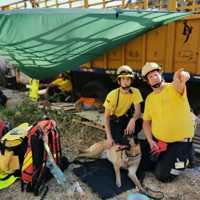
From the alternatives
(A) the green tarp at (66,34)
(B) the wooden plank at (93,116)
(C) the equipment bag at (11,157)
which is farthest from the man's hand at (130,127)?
(A) the green tarp at (66,34)

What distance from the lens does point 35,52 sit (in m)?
5.56

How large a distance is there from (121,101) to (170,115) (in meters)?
0.70

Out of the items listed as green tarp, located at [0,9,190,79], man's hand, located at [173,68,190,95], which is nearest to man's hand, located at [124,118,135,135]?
man's hand, located at [173,68,190,95]

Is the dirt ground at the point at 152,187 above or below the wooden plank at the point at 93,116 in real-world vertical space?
below

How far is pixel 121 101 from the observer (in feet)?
12.3

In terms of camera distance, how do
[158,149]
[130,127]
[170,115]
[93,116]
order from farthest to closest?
[93,116]
[130,127]
[158,149]
[170,115]

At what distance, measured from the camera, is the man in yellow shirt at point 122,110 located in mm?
3627

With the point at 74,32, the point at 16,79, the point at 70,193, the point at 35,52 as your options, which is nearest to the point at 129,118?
the point at 70,193

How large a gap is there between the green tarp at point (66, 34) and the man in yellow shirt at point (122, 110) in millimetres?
1403

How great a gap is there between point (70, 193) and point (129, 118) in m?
1.27

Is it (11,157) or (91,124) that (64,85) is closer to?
(91,124)

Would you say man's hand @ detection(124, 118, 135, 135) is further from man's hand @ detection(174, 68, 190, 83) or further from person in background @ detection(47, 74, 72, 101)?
person in background @ detection(47, 74, 72, 101)

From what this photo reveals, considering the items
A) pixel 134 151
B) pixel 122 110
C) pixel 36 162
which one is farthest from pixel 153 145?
pixel 36 162

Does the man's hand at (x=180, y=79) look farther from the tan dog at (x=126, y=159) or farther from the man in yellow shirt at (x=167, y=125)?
the tan dog at (x=126, y=159)
